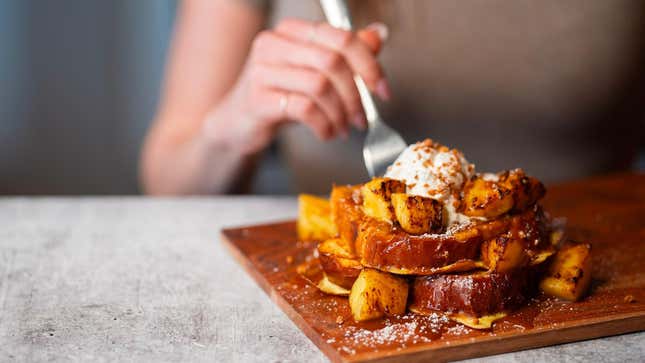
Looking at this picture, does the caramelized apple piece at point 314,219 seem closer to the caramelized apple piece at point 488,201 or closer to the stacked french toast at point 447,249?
the stacked french toast at point 447,249

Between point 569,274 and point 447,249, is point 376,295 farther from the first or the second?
point 569,274

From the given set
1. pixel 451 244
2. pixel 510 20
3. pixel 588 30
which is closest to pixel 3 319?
pixel 451 244

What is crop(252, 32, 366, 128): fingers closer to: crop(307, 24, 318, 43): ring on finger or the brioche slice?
crop(307, 24, 318, 43): ring on finger

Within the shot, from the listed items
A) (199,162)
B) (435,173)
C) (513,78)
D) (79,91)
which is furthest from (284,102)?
(79,91)

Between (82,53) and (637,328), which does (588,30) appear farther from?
(82,53)

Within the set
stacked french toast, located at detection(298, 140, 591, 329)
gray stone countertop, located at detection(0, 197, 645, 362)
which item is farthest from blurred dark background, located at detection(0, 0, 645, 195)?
stacked french toast, located at detection(298, 140, 591, 329)

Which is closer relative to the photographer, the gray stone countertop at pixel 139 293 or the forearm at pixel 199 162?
the gray stone countertop at pixel 139 293

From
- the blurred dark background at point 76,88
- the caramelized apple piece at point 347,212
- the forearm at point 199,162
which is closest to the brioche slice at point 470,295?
the caramelized apple piece at point 347,212
